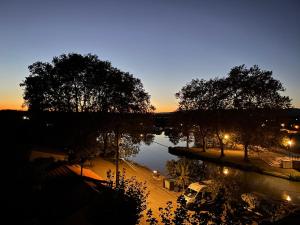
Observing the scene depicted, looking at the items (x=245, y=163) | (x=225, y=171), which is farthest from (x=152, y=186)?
(x=245, y=163)

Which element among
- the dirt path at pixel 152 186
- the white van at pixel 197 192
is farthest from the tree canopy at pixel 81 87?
the white van at pixel 197 192

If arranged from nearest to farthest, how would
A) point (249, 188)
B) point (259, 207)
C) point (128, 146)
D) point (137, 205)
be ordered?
point (137, 205) → point (259, 207) → point (249, 188) → point (128, 146)

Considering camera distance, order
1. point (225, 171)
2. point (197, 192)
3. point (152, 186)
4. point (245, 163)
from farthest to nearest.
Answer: point (245, 163)
point (225, 171)
point (152, 186)
point (197, 192)

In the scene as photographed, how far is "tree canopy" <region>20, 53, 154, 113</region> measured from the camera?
160ft

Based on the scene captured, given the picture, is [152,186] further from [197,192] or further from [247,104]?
[247,104]

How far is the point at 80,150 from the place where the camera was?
104 feet

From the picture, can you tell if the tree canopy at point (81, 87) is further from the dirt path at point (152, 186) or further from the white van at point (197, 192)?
the white van at point (197, 192)

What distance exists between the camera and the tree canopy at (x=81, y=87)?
160 feet

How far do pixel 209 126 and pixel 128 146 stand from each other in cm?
1908

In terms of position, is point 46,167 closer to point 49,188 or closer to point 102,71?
point 49,188

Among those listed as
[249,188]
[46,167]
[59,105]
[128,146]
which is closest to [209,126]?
[128,146]

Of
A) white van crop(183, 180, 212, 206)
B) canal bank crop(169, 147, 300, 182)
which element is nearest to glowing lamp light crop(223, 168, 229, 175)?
canal bank crop(169, 147, 300, 182)

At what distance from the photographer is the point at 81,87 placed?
50.1 m

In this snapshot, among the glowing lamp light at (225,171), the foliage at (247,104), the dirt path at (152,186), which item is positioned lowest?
the glowing lamp light at (225,171)
